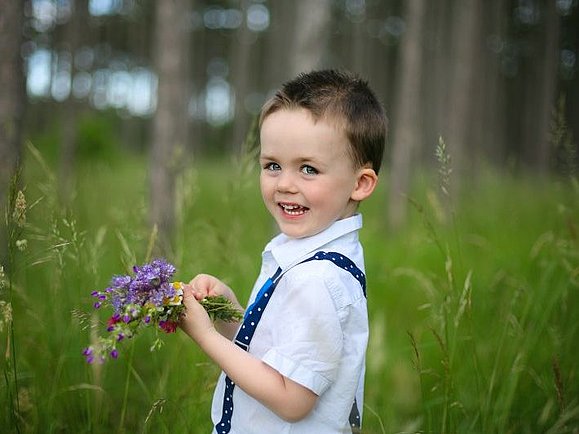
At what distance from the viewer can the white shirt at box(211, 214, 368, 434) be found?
1.26m

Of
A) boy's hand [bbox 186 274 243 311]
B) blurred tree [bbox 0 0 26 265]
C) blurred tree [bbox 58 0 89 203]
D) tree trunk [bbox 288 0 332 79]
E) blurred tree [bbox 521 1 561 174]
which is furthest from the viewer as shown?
blurred tree [bbox 521 1 561 174]

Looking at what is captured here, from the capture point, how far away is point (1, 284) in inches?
58.7

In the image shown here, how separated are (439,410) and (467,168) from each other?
8829 mm

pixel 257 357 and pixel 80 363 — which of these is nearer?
pixel 257 357

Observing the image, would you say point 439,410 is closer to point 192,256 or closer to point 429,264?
point 192,256

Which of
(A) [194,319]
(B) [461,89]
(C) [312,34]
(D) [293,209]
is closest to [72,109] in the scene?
(C) [312,34]

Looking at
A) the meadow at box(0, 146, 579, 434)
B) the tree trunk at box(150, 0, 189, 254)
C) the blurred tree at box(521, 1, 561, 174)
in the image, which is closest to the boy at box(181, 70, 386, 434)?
the meadow at box(0, 146, 579, 434)

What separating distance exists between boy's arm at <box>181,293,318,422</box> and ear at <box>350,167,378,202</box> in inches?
18.4

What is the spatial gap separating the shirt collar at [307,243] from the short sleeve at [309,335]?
109mm

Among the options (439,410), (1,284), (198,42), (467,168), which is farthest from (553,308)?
(198,42)

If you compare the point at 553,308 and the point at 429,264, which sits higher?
the point at 553,308

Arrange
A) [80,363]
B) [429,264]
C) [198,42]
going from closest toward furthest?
[80,363] → [429,264] → [198,42]

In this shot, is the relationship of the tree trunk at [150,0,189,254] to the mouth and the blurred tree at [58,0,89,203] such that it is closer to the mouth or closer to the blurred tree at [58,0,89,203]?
the blurred tree at [58,0,89,203]

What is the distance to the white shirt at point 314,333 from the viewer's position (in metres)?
1.26
